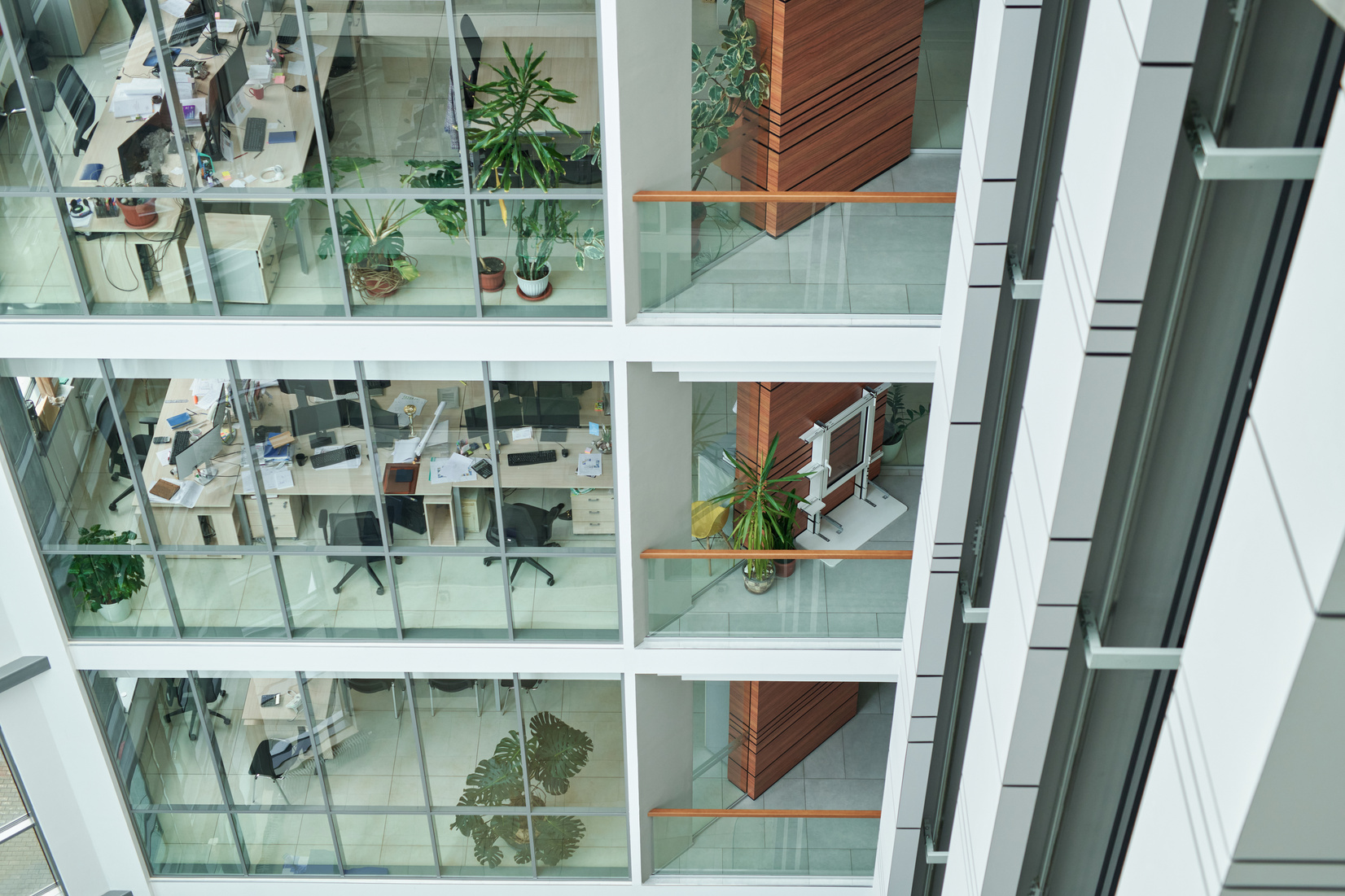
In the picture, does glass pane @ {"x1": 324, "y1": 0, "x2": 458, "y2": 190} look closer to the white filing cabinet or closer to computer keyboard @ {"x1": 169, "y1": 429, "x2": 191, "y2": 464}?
computer keyboard @ {"x1": 169, "y1": 429, "x2": 191, "y2": 464}

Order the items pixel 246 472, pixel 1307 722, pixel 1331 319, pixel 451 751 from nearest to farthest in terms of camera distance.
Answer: pixel 1331 319 < pixel 1307 722 < pixel 246 472 < pixel 451 751

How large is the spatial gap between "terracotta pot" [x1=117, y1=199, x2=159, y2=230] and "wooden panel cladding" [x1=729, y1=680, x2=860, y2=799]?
5.56m

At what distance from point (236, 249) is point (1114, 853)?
19.2 feet

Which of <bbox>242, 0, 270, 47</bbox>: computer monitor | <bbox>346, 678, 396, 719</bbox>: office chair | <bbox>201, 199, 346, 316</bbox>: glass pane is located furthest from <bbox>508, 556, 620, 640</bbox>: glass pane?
<bbox>242, 0, 270, 47</bbox>: computer monitor

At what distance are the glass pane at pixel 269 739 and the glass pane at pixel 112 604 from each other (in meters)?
0.60

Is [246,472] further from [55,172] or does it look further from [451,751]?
[451,751]

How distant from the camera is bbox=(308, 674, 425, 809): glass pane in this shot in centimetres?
898

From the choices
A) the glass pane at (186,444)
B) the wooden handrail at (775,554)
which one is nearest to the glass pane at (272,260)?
the glass pane at (186,444)

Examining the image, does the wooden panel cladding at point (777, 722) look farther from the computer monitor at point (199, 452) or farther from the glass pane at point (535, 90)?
the glass pane at point (535, 90)

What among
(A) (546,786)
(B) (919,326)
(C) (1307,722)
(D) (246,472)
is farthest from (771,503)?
(C) (1307,722)

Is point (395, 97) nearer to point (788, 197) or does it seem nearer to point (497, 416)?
point (497, 416)

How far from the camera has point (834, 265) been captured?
7.32 metres

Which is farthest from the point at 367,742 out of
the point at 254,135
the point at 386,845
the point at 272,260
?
the point at 254,135

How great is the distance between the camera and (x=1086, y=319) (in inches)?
153
